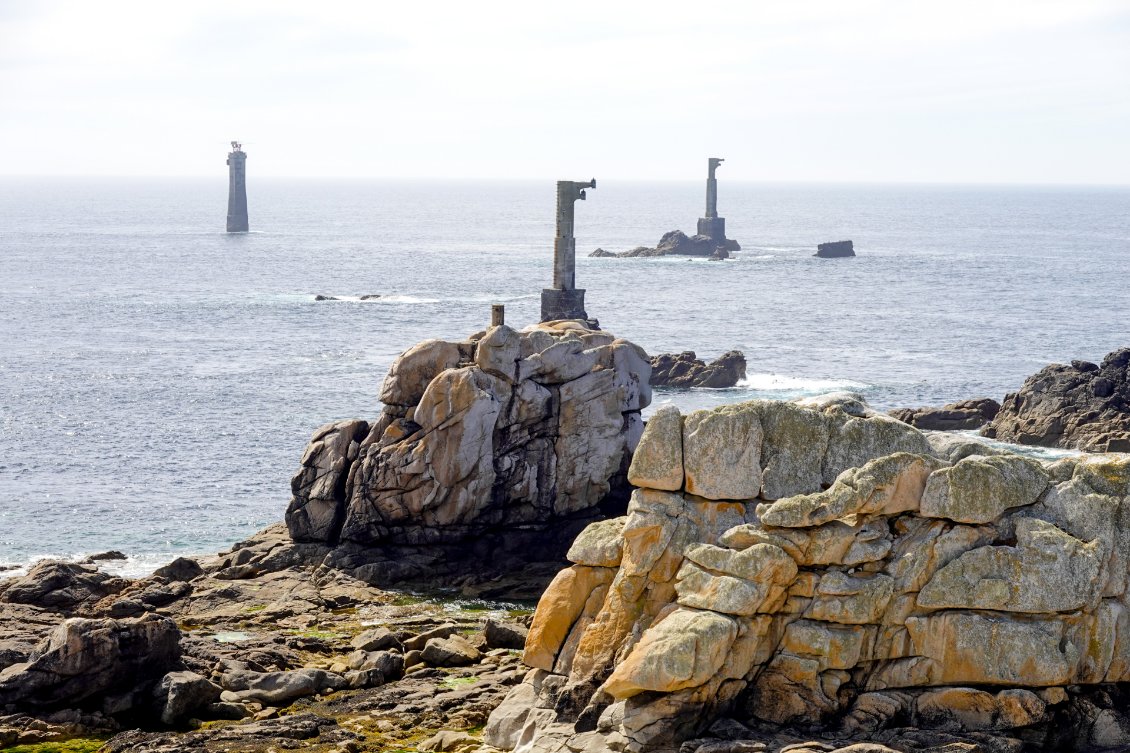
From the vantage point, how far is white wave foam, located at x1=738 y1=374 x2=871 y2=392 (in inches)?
3509

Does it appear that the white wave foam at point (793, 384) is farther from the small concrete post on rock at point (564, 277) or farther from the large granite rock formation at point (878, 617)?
the large granite rock formation at point (878, 617)

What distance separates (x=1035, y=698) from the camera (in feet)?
87.9

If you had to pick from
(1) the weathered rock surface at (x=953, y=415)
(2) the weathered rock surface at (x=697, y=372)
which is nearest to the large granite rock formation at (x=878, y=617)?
(1) the weathered rock surface at (x=953, y=415)

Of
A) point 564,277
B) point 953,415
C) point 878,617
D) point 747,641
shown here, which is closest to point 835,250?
point 564,277

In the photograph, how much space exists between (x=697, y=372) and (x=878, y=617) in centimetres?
6233

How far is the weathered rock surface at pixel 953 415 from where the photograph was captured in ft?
245

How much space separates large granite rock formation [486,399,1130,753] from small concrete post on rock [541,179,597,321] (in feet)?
219

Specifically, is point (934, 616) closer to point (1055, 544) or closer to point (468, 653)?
point (1055, 544)

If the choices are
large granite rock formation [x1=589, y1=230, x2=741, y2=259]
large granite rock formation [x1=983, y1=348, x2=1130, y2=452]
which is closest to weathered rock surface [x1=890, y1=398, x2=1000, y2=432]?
large granite rock formation [x1=983, y1=348, x2=1130, y2=452]

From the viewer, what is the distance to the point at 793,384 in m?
90.8

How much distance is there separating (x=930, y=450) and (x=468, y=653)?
13.2m

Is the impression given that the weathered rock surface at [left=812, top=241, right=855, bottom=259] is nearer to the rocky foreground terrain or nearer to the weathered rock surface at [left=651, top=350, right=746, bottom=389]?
the weathered rock surface at [left=651, top=350, right=746, bottom=389]

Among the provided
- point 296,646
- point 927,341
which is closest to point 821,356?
point 927,341

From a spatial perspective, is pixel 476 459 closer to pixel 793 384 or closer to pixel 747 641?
pixel 747 641
